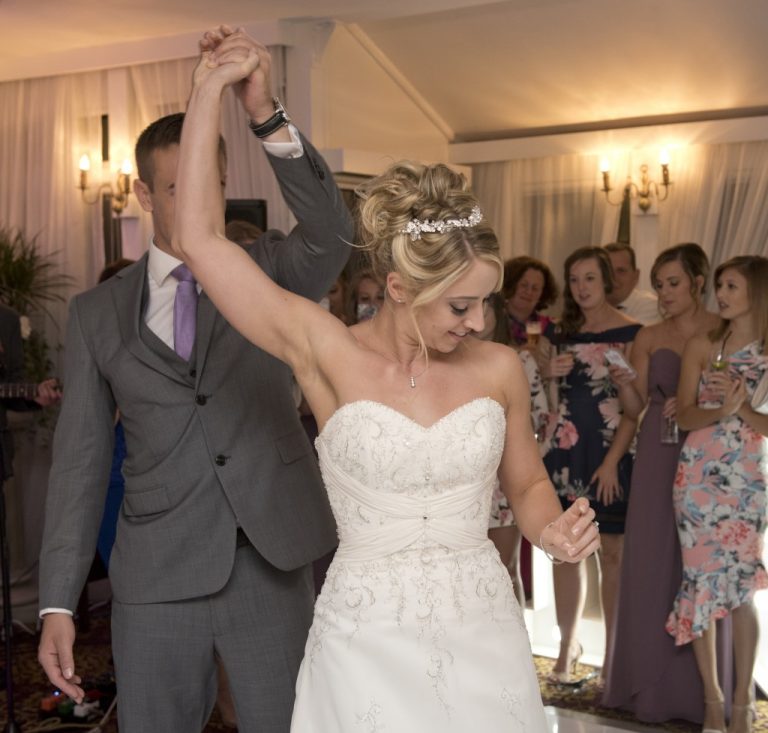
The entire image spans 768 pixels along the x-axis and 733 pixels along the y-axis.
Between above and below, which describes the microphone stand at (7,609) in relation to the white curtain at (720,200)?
below

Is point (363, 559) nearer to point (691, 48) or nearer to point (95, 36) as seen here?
point (95, 36)

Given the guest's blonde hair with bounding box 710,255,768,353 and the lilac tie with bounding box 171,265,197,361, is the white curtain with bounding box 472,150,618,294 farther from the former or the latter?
the lilac tie with bounding box 171,265,197,361

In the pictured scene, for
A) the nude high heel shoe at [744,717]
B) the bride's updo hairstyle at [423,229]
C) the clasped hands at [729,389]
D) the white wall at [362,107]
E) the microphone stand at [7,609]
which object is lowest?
the nude high heel shoe at [744,717]

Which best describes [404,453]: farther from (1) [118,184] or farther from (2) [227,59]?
(1) [118,184]

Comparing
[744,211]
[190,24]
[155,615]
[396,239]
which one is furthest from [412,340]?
[744,211]

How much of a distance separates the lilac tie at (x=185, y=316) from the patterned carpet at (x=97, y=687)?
2.60 m

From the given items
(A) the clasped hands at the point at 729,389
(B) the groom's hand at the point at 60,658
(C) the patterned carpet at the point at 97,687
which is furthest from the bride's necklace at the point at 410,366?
(C) the patterned carpet at the point at 97,687

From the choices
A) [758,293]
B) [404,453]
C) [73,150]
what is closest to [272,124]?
[404,453]

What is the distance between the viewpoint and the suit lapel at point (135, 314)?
7.70 feet

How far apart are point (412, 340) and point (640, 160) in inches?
284

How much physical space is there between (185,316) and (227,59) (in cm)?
61

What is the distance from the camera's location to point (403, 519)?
2.17 m

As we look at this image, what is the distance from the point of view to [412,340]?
7.26ft

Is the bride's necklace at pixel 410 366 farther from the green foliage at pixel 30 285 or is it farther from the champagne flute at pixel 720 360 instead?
the green foliage at pixel 30 285
